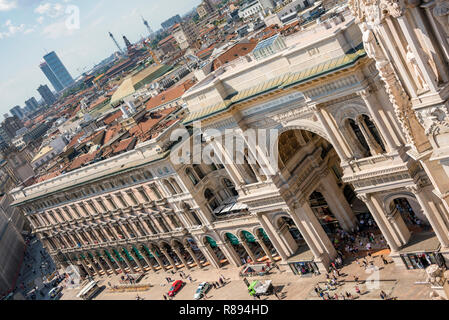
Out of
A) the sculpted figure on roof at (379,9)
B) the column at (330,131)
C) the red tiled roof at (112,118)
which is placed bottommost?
the column at (330,131)

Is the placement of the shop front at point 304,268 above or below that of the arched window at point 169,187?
below

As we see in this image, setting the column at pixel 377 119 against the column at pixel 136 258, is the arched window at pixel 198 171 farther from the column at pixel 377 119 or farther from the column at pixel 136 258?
the column at pixel 377 119

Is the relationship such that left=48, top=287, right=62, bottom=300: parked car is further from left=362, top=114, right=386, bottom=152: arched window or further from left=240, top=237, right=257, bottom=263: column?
left=362, top=114, right=386, bottom=152: arched window

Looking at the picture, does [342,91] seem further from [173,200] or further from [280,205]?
[173,200]

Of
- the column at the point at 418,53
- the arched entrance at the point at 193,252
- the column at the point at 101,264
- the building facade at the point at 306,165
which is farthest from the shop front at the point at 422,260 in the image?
the column at the point at 101,264

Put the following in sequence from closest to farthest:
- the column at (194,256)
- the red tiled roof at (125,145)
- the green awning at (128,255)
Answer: the column at (194,256), the red tiled roof at (125,145), the green awning at (128,255)

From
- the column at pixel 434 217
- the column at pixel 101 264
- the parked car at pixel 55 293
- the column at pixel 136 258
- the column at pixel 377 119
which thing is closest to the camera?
the column at pixel 377 119
